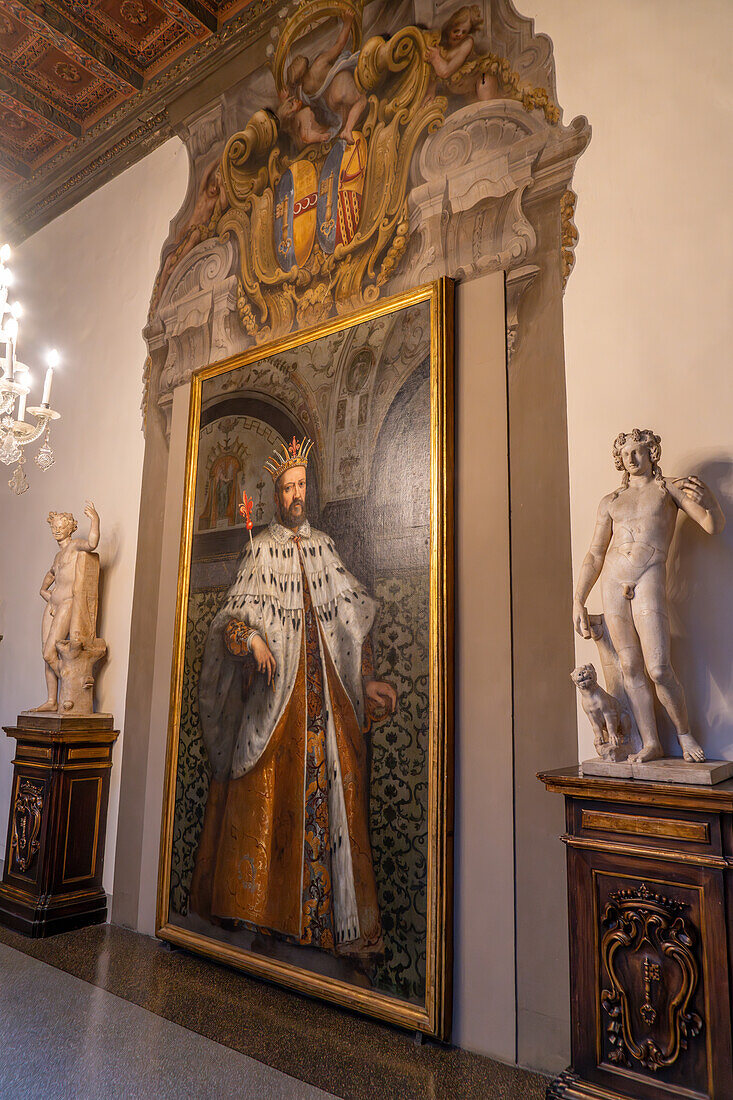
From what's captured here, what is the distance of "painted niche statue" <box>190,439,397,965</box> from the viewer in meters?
4.02

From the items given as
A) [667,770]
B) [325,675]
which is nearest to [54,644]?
[325,675]

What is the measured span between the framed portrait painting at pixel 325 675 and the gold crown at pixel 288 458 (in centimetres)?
1

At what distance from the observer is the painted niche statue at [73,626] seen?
5680 millimetres

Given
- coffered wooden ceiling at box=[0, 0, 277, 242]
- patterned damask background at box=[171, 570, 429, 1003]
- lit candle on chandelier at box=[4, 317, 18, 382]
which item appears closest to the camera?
patterned damask background at box=[171, 570, 429, 1003]

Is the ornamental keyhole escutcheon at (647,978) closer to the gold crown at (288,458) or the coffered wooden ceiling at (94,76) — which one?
the gold crown at (288,458)

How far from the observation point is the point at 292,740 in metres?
4.37

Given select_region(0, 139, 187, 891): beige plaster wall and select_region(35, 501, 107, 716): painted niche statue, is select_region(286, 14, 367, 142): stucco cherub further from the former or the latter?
select_region(35, 501, 107, 716): painted niche statue

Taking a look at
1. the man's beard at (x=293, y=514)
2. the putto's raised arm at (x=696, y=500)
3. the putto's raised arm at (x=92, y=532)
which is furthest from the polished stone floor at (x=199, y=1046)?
the putto's raised arm at (x=92, y=532)

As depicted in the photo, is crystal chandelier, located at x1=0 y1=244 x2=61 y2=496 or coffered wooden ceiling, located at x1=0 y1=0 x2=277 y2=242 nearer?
crystal chandelier, located at x1=0 y1=244 x2=61 y2=496

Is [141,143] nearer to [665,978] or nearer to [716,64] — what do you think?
[716,64]

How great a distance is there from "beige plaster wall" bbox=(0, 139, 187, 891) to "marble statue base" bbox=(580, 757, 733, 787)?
3862 millimetres

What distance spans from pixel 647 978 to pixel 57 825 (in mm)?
4080

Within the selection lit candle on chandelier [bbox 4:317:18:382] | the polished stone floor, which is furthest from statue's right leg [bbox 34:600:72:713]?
lit candle on chandelier [bbox 4:317:18:382]

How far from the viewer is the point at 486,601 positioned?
3.85 m
